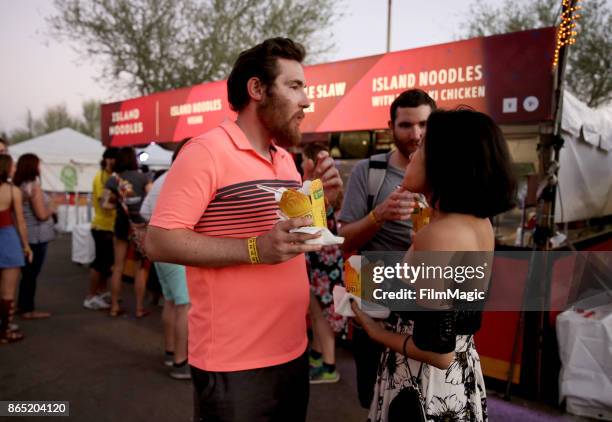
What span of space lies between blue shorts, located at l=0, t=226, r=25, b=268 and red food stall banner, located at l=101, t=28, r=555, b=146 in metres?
2.58

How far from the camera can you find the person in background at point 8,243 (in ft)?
14.1

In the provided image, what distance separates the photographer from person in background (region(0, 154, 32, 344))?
431cm

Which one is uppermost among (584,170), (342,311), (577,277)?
(584,170)

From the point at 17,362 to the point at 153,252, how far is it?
141 inches

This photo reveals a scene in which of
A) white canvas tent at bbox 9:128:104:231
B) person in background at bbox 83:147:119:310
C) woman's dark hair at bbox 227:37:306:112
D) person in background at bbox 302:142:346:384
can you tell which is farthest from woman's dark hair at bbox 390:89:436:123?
white canvas tent at bbox 9:128:104:231

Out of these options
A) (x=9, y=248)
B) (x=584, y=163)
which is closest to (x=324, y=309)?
(x=9, y=248)

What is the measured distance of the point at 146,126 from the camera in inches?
347

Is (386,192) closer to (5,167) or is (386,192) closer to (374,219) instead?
(374,219)

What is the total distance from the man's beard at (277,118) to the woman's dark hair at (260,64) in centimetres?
6

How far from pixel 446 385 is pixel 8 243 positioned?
15.0ft

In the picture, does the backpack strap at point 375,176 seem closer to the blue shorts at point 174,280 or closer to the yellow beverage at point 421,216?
the yellow beverage at point 421,216

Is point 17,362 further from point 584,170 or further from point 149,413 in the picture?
point 584,170

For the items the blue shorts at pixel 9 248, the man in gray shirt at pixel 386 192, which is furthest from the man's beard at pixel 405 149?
the blue shorts at pixel 9 248

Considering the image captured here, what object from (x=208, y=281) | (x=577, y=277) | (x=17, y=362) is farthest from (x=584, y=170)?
(x=17, y=362)
